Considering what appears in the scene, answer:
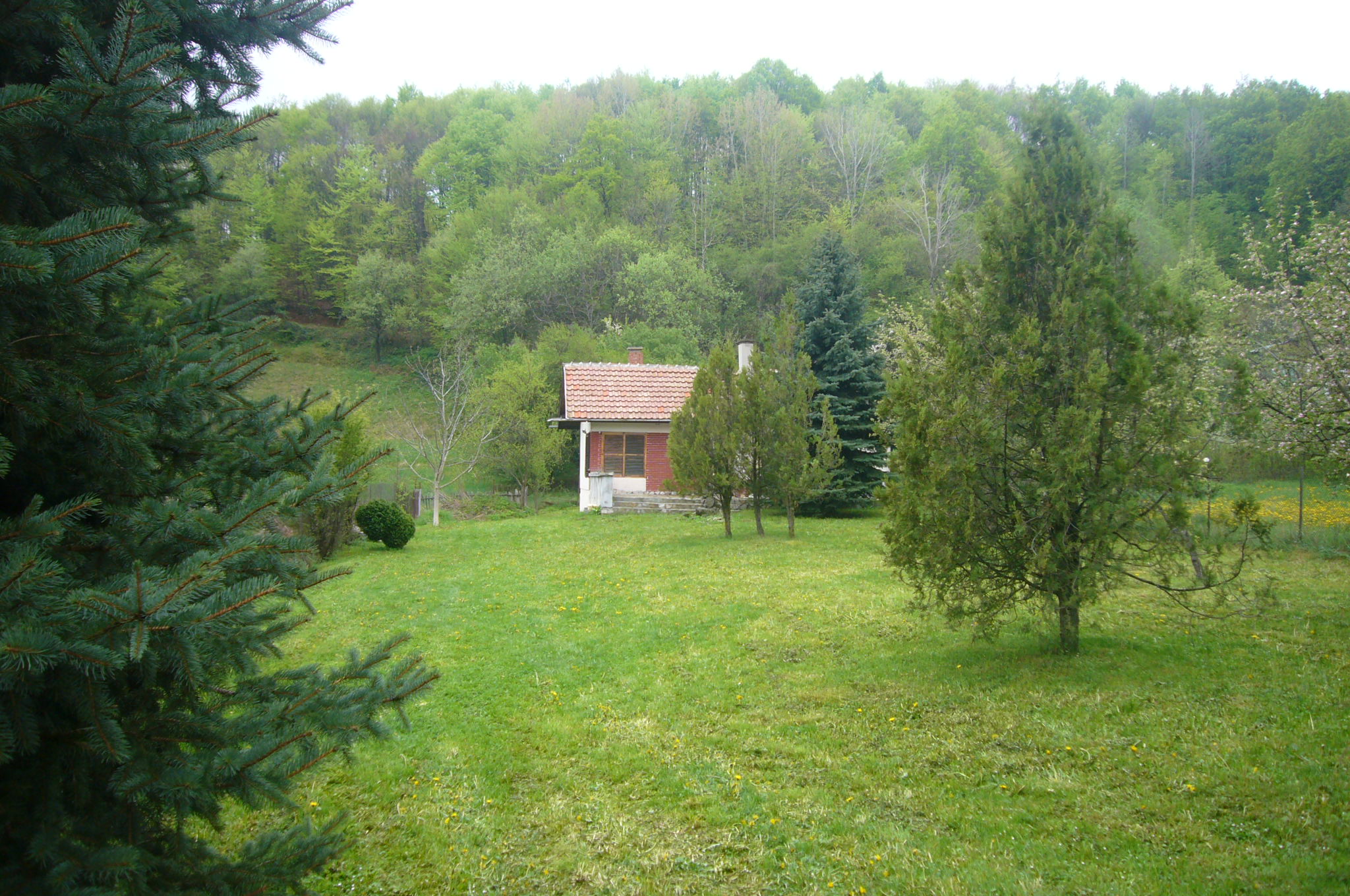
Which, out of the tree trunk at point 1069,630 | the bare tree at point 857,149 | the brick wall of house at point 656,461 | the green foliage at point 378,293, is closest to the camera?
the tree trunk at point 1069,630

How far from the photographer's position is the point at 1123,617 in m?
10.1

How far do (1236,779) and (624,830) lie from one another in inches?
165

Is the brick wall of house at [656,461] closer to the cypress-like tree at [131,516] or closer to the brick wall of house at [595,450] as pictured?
the brick wall of house at [595,450]

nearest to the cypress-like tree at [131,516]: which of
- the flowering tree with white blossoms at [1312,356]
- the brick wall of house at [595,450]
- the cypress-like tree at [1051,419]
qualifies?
the cypress-like tree at [1051,419]

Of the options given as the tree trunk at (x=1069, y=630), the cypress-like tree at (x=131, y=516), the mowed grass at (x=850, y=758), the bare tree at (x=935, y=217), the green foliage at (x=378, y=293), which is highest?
the bare tree at (x=935, y=217)

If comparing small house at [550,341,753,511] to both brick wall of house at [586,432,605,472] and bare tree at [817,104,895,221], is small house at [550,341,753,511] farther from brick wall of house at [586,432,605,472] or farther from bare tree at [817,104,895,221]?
bare tree at [817,104,895,221]

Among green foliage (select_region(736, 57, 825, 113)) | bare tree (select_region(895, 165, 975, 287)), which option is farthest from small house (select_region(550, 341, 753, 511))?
green foliage (select_region(736, 57, 825, 113))

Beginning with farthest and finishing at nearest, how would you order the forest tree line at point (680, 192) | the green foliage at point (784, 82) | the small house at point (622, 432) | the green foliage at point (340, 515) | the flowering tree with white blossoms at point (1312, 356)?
the green foliage at point (784, 82) → the forest tree line at point (680, 192) → the small house at point (622, 432) → the green foliage at point (340, 515) → the flowering tree with white blossoms at point (1312, 356)

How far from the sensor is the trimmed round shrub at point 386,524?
1745cm

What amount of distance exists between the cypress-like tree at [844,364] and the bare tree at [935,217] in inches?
574

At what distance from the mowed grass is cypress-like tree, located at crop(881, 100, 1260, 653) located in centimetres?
110

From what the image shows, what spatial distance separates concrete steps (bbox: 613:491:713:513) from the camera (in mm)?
24750

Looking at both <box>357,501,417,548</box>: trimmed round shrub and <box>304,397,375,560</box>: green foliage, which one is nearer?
<box>304,397,375,560</box>: green foliage

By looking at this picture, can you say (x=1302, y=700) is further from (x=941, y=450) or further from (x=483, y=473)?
(x=483, y=473)
